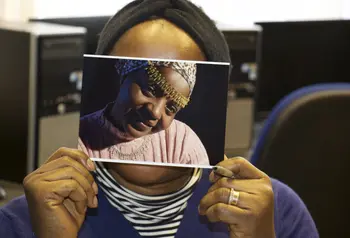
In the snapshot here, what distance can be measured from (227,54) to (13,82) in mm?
1024

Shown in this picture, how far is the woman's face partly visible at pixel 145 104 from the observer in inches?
37.5

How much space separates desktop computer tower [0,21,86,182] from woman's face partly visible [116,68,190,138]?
3.51 feet

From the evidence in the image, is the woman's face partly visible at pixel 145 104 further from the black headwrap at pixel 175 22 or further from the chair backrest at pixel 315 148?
the chair backrest at pixel 315 148

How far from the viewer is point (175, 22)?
1054 millimetres

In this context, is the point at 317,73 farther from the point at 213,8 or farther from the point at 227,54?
the point at 227,54

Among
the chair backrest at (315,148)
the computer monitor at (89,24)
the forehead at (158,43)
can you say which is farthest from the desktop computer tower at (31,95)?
the forehead at (158,43)

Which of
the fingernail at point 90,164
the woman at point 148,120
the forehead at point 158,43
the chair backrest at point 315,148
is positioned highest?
the forehead at point 158,43

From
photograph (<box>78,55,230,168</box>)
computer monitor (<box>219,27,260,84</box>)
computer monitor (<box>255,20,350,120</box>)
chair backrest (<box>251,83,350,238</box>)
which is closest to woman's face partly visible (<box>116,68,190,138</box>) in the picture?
photograph (<box>78,55,230,168</box>)

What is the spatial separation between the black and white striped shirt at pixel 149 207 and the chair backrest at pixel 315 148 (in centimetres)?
68

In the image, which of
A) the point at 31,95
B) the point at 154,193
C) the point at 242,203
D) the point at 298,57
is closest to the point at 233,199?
the point at 242,203

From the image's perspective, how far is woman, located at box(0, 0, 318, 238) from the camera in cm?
101

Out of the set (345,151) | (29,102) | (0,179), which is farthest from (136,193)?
(0,179)

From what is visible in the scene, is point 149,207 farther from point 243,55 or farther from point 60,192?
point 243,55

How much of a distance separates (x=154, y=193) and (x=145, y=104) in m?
0.20
